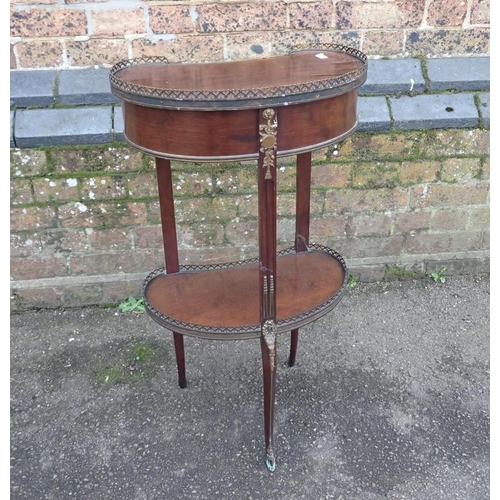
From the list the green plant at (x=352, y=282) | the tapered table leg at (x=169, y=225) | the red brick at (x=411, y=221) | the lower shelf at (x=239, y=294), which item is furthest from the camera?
the green plant at (x=352, y=282)

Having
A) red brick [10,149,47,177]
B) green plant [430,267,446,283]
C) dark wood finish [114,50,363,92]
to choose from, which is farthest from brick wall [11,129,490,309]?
dark wood finish [114,50,363,92]

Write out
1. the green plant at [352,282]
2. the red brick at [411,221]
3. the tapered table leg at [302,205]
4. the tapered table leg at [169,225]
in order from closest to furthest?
the tapered table leg at [169,225], the tapered table leg at [302,205], the red brick at [411,221], the green plant at [352,282]

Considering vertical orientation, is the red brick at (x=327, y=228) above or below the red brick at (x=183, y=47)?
below

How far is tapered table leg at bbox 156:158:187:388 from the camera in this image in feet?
7.33

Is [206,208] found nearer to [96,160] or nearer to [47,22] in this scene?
[96,160]

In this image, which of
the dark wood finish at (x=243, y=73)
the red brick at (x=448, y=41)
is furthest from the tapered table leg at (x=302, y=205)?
the red brick at (x=448, y=41)

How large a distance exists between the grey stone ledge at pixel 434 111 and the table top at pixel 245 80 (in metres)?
0.78

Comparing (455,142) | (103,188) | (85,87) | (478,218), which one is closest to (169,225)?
(103,188)

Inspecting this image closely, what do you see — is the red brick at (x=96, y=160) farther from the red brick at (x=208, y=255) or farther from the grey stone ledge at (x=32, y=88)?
the red brick at (x=208, y=255)

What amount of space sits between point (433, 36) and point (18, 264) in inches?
103

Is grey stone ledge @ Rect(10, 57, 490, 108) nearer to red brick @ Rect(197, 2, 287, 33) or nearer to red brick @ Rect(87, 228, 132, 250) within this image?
red brick @ Rect(197, 2, 287, 33)

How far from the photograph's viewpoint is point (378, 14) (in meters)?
2.78

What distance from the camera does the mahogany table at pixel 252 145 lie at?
5.24ft

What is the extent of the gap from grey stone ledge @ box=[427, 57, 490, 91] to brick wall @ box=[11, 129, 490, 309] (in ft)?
0.81
